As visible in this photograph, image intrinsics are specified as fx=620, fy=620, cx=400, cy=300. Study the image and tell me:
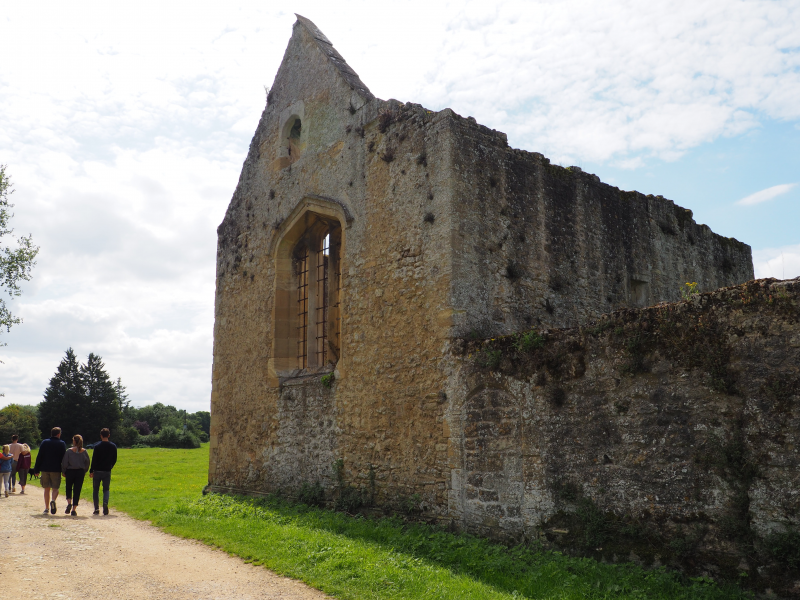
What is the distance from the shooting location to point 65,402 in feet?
132

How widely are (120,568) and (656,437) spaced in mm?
6144

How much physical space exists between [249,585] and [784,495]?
16.9 feet

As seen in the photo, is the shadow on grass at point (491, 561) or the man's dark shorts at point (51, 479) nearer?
the shadow on grass at point (491, 561)

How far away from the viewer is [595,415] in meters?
6.89

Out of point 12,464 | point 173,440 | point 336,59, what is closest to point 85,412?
point 173,440

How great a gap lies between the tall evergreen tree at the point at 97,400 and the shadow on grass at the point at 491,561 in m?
35.0

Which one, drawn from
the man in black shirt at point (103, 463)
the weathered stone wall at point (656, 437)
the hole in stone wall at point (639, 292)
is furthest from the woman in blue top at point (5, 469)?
the hole in stone wall at point (639, 292)

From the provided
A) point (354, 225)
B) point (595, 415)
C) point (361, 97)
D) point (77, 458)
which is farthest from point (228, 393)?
point (595, 415)

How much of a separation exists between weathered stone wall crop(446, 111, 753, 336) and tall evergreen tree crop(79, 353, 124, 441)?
37299 mm

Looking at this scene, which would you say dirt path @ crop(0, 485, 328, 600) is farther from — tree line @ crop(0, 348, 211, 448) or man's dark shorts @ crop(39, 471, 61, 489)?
tree line @ crop(0, 348, 211, 448)

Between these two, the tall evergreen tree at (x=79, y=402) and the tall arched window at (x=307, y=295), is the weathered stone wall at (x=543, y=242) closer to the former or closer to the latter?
the tall arched window at (x=307, y=295)

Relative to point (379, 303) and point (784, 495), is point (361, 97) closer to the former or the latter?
point (379, 303)

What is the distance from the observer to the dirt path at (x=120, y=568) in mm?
6145

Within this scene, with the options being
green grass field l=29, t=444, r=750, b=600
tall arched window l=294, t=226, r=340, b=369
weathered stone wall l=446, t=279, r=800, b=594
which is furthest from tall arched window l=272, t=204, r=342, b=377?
weathered stone wall l=446, t=279, r=800, b=594
